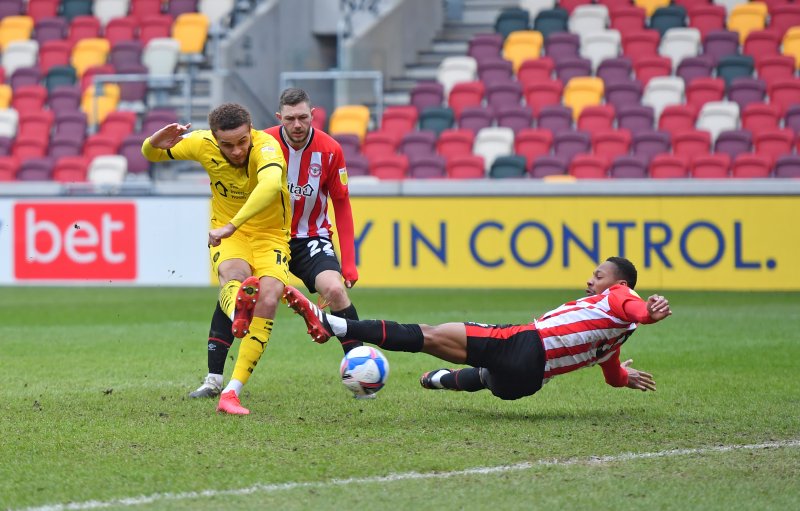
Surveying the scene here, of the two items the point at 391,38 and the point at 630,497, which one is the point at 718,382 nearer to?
the point at 630,497

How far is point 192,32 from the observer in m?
22.4

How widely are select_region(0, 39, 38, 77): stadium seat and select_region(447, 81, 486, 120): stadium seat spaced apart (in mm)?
8303

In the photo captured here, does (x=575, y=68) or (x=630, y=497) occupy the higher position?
(x=575, y=68)

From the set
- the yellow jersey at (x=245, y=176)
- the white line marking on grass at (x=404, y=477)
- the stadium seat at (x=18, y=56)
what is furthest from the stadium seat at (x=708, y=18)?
the white line marking on grass at (x=404, y=477)

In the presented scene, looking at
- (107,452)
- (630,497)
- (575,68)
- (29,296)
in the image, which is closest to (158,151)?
(107,452)

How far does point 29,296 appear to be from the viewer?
52.6 feet

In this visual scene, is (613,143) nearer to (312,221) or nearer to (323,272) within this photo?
(312,221)

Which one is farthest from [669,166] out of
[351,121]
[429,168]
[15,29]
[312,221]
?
[15,29]

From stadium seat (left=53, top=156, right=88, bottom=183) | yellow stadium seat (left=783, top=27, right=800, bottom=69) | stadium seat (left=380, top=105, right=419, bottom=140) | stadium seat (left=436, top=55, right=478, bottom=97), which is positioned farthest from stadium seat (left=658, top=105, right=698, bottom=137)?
stadium seat (left=53, top=156, right=88, bottom=183)

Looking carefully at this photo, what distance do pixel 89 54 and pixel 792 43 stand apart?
1218 cm

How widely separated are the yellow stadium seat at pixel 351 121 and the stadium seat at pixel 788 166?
6570 mm

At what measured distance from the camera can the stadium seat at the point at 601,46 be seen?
2044cm

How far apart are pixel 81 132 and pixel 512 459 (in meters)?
16.5

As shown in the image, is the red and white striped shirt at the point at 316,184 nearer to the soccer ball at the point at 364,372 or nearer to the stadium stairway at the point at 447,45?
the soccer ball at the point at 364,372
